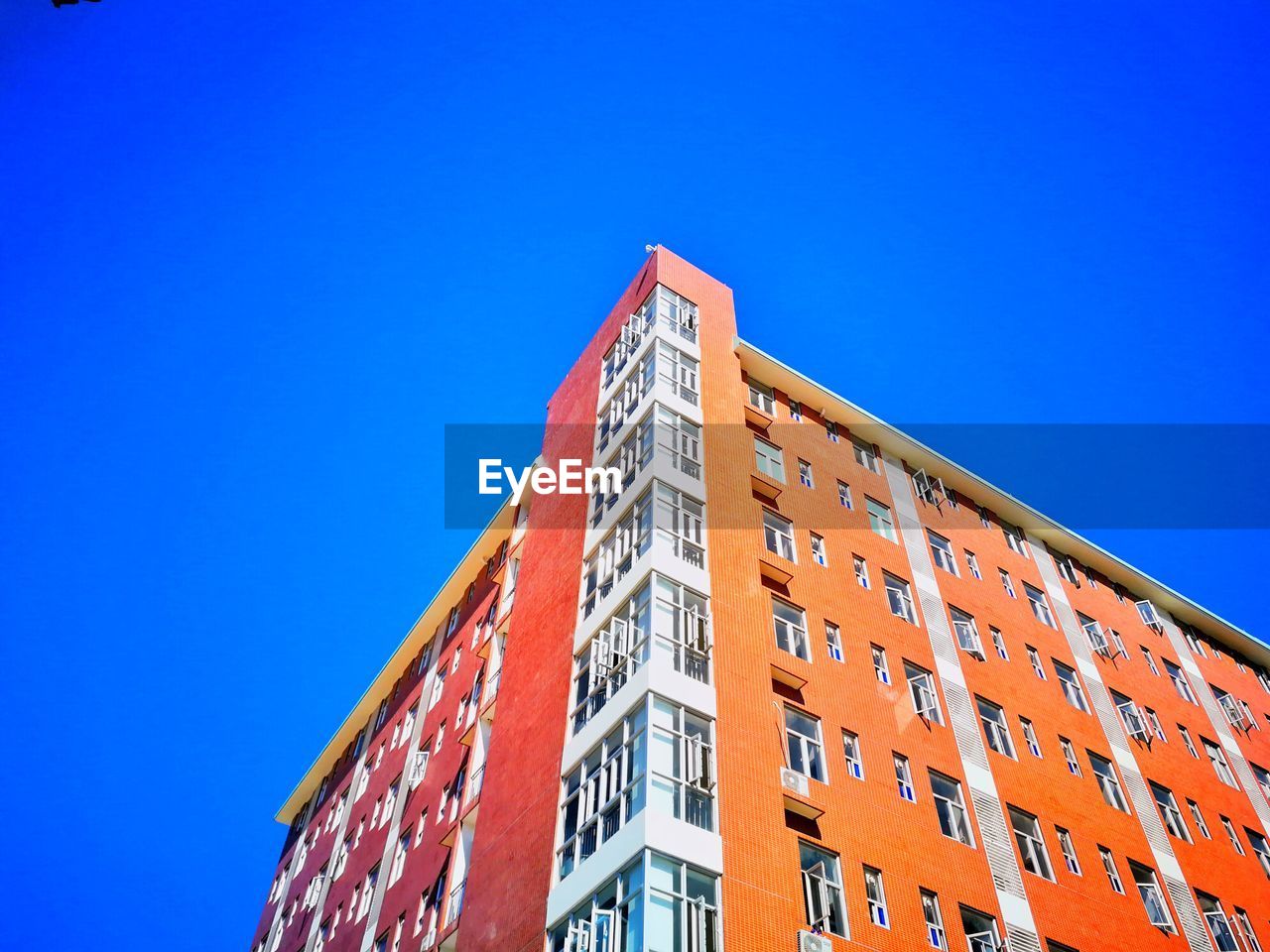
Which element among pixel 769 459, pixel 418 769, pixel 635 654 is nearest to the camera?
pixel 635 654

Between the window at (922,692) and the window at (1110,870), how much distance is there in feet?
19.1

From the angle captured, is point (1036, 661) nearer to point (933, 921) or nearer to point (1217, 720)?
point (1217, 720)

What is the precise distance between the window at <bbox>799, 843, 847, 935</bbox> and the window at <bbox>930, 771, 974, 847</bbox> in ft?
14.7

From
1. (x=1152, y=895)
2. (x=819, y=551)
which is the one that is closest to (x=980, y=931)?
(x=1152, y=895)

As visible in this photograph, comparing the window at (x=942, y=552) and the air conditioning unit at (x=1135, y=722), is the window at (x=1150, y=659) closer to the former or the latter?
the air conditioning unit at (x=1135, y=722)

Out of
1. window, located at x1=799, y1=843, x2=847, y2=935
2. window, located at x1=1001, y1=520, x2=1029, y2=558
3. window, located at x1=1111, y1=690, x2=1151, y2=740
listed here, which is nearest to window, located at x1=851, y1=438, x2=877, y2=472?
window, located at x1=1001, y1=520, x2=1029, y2=558

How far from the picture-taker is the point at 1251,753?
4031 centimetres

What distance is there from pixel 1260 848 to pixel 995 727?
465 inches

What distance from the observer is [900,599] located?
1334 inches

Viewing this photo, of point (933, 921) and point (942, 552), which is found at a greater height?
point (942, 552)

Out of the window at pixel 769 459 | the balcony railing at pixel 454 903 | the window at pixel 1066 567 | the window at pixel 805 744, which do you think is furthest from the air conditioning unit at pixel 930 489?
the balcony railing at pixel 454 903

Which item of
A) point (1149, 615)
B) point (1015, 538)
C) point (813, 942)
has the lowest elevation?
point (813, 942)

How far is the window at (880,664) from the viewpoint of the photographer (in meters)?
29.8

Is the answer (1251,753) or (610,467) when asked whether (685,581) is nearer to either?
(610,467)
